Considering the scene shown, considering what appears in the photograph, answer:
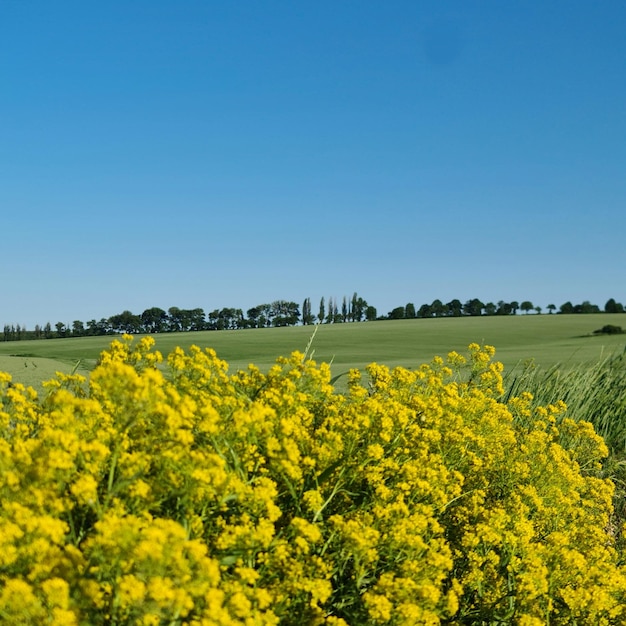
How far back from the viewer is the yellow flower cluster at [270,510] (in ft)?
6.43

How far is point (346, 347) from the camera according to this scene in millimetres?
15594

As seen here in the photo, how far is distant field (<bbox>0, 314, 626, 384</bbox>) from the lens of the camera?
8.43 m

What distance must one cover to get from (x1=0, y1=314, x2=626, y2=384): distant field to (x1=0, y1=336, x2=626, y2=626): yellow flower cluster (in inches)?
102

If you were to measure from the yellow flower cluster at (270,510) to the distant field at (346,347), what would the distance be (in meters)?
2.58

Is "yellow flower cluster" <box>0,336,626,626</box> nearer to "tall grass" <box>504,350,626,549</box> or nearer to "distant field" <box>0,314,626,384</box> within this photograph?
"distant field" <box>0,314,626,384</box>

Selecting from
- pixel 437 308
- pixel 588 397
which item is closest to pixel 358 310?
pixel 437 308

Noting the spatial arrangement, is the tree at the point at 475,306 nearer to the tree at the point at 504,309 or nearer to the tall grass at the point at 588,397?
the tree at the point at 504,309

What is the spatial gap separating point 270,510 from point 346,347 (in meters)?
13.2

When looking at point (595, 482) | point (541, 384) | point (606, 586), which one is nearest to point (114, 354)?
point (606, 586)

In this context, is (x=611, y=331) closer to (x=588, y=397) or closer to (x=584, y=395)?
(x=588, y=397)

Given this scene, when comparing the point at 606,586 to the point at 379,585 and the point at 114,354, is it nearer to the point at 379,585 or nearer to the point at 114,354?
the point at 379,585

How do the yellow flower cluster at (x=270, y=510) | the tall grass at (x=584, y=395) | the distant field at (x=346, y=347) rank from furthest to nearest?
the distant field at (x=346, y=347) → the tall grass at (x=584, y=395) → the yellow flower cluster at (x=270, y=510)

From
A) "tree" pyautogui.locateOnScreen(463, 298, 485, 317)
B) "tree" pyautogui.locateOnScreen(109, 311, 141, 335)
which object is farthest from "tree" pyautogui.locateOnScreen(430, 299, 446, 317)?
"tree" pyautogui.locateOnScreen(109, 311, 141, 335)

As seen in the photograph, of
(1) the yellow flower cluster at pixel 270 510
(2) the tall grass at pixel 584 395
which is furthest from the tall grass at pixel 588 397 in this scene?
(1) the yellow flower cluster at pixel 270 510
